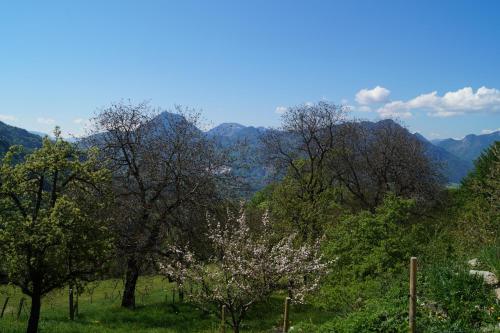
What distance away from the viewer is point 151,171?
93.1ft

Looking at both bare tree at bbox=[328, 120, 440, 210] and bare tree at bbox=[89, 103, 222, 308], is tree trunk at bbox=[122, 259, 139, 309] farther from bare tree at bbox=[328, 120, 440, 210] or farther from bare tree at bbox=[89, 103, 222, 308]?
bare tree at bbox=[328, 120, 440, 210]

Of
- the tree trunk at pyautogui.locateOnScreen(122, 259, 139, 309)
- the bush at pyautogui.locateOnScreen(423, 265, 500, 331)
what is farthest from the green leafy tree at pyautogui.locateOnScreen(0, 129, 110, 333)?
the bush at pyautogui.locateOnScreen(423, 265, 500, 331)

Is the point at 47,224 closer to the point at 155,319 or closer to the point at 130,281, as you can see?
the point at 155,319

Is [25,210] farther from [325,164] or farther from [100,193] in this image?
[325,164]

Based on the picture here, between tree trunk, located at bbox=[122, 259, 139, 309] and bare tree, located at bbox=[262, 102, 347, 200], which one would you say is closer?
tree trunk, located at bbox=[122, 259, 139, 309]

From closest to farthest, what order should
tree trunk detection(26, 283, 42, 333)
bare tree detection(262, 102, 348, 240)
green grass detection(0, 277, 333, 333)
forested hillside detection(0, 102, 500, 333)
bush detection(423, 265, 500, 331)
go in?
bush detection(423, 265, 500, 331) < forested hillside detection(0, 102, 500, 333) < tree trunk detection(26, 283, 42, 333) < green grass detection(0, 277, 333, 333) < bare tree detection(262, 102, 348, 240)

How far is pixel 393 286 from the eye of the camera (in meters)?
14.6

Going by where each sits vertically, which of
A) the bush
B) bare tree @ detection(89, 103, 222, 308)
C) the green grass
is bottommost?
the green grass

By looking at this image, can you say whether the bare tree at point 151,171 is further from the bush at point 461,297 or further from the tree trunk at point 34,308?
the bush at point 461,297

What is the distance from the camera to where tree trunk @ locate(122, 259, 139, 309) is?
26.5m

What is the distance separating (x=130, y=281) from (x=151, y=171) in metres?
7.14

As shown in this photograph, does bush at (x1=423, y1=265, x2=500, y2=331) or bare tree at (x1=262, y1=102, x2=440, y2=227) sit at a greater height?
bare tree at (x1=262, y1=102, x2=440, y2=227)

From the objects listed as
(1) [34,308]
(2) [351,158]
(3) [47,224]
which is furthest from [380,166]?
(1) [34,308]

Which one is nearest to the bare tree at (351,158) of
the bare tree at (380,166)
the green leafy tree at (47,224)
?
the bare tree at (380,166)
